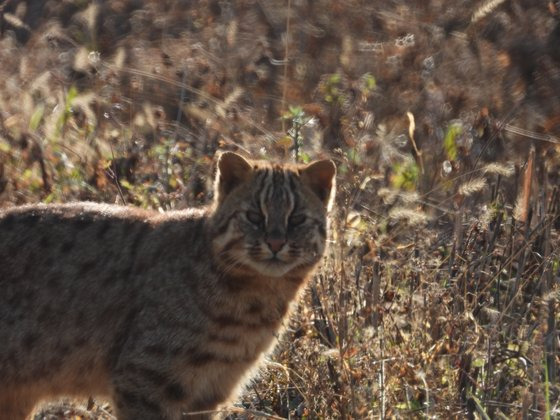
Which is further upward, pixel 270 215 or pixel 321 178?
pixel 321 178

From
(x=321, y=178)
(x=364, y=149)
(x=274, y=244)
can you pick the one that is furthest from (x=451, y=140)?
(x=274, y=244)

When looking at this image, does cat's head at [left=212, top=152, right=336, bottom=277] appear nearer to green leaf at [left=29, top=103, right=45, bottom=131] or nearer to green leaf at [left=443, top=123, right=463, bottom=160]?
green leaf at [left=443, top=123, right=463, bottom=160]

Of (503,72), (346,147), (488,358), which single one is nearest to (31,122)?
(346,147)

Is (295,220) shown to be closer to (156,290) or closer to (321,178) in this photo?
(321,178)

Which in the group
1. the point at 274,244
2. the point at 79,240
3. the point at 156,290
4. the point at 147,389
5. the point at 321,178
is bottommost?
the point at 147,389

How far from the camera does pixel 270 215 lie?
6.12 m

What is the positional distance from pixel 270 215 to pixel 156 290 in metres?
0.66

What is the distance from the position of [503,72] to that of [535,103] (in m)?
0.37

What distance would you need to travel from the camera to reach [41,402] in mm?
6414

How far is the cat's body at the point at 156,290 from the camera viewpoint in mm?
5965

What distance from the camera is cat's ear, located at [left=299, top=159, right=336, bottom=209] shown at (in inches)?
250

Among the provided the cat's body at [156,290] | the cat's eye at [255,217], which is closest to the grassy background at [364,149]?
the cat's body at [156,290]

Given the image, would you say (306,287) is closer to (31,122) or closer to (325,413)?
(325,413)

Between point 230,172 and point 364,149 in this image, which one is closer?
point 230,172
